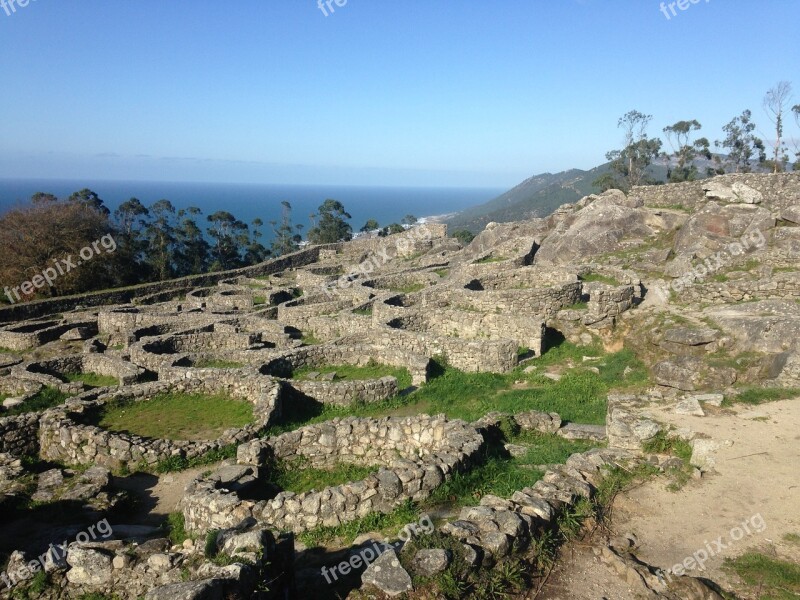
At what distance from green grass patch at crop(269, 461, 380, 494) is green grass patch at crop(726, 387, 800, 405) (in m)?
8.38

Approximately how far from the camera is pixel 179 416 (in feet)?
50.7

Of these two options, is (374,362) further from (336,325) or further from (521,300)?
(521,300)

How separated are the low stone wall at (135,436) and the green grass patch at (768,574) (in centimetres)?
1052

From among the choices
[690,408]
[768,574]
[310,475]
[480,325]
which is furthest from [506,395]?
[768,574]

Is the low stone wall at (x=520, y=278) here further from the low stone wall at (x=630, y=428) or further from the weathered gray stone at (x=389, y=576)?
the weathered gray stone at (x=389, y=576)

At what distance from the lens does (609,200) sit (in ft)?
108

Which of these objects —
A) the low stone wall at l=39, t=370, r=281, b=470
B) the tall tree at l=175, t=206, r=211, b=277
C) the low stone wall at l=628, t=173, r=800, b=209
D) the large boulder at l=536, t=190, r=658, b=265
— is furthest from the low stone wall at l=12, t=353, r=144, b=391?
the tall tree at l=175, t=206, r=211, b=277

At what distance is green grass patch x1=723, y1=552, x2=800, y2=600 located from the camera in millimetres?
6895

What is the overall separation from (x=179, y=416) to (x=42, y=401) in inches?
260

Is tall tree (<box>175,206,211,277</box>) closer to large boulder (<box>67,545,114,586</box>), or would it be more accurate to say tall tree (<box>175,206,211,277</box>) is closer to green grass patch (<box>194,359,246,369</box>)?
green grass patch (<box>194,359,246,369</box>)

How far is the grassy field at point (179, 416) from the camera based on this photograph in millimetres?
14547

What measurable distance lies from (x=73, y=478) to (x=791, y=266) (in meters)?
25.2

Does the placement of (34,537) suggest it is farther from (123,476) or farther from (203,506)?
(203,506)

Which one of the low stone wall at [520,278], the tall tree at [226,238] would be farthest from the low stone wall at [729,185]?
the tall tree at [226,238]
